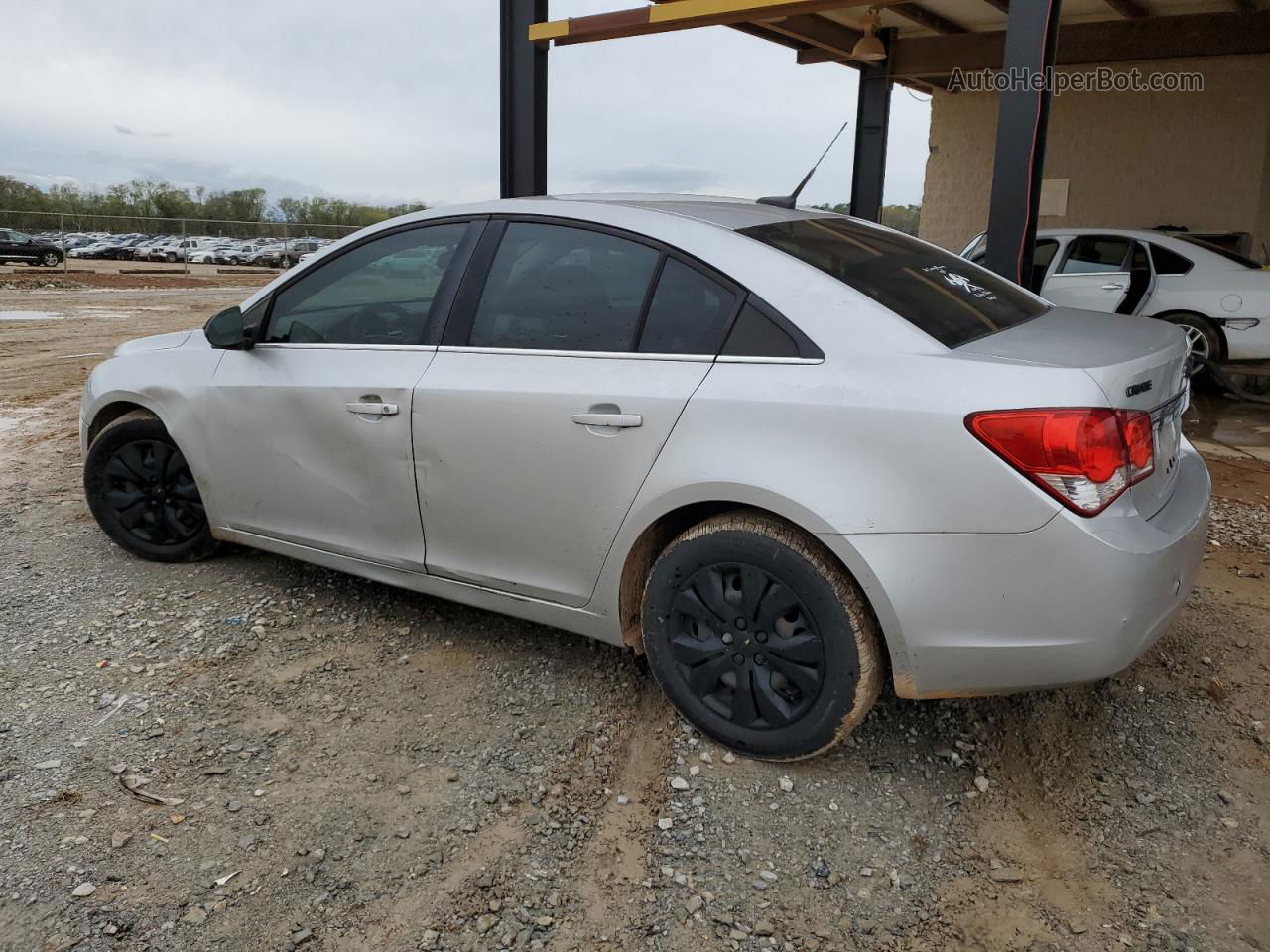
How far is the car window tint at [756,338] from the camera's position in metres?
2.72

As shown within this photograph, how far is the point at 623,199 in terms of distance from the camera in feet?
11.1

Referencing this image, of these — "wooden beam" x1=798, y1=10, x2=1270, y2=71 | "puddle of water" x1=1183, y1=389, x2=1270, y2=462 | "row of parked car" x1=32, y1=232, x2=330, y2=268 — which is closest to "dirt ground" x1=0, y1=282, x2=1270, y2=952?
"puddle of water" x1=1183, y1=389, x2=1270, y2=462

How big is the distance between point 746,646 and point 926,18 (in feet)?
36.9

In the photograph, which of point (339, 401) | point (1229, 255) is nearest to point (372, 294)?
point (339, 401)

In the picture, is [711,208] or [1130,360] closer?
[1130,360]

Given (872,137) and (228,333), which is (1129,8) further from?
(228,333)

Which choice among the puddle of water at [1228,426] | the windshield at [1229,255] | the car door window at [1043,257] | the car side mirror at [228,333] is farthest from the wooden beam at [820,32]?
the car side mirror at [228,333]

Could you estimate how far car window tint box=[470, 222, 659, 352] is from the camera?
120 inches

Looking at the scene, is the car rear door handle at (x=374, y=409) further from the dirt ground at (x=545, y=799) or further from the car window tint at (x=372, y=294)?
the dirt ground at (x=545, y=799)

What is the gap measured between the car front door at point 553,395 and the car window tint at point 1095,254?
7.99 metres

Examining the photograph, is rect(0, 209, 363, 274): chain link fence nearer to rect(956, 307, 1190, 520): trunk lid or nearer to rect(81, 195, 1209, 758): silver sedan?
rect(81, 195, 1209, 758): silver sedan

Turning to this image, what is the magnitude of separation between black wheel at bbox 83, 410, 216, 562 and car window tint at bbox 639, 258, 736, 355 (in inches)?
89.5

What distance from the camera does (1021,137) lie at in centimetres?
556

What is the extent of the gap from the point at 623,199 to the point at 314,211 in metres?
62.4
